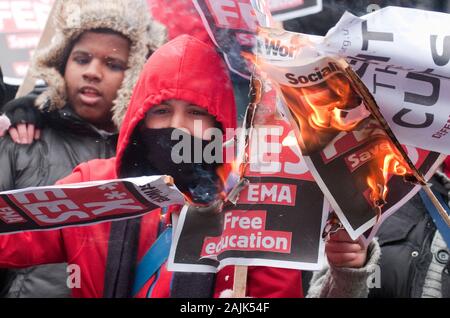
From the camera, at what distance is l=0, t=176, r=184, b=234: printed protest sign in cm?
181

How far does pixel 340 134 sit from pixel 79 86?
0.71 meters

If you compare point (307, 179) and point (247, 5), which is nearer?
point (247, 5)

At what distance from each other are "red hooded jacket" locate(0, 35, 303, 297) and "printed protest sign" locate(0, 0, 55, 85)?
314 mm

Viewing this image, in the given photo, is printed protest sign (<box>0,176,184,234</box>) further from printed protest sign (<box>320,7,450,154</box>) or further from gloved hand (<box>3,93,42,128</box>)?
printed protest sign (<box>320,7,450,154</box>)

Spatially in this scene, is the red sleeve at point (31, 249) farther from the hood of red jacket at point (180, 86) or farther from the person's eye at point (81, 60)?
the person's eye at point (81, 60)

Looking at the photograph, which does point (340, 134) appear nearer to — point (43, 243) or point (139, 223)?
point (139, 223)

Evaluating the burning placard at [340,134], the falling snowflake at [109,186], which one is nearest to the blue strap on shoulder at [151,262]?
the falling snowflake at [109,186]

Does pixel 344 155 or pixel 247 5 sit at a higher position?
pixel 247 5

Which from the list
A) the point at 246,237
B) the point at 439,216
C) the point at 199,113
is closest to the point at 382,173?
the point at 439,216

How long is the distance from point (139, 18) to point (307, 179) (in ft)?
2.05

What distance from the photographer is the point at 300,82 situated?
1.75 metres

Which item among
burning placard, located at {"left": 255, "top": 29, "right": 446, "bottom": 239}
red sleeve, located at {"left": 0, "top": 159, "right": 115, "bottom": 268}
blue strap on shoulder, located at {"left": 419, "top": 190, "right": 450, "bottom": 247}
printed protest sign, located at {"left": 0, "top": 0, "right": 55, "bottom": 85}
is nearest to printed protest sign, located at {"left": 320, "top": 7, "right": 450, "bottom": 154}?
burning placard, located at {"left": 255, "top": 29, "right": 446, "bottom": 239}
